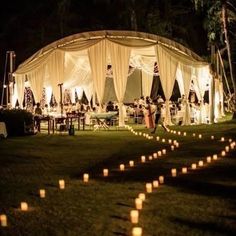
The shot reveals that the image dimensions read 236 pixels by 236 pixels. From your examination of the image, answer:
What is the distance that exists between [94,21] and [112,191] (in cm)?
2635

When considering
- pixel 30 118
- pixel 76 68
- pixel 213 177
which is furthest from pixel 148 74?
pixel 213 177

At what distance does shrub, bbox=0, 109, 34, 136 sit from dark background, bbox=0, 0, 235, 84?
13776 millimetres

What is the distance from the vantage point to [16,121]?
17281mm

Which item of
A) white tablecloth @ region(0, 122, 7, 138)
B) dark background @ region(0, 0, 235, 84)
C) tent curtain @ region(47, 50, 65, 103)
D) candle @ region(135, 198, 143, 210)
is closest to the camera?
candle @ region(135, 198, 143, 210)

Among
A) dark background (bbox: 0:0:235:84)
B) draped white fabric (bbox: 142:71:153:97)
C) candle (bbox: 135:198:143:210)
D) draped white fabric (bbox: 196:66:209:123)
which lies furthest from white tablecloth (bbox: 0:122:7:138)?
dark background (bbox: 0:0:235:84)

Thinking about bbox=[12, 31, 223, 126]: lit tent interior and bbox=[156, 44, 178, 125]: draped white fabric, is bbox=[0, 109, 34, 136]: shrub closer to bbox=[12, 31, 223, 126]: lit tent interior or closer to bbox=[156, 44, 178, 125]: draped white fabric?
bbox=[12, 31, 223, 126]: lit tent interior

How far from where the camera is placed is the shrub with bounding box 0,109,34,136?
56.3ft

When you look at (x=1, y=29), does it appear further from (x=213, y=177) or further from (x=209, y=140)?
(x=213, y=177)

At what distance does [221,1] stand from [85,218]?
58.9 ft

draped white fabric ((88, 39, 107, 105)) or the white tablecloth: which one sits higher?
draped white fabric ((88, 39, 107, 105))

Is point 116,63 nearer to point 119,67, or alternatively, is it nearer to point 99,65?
point 119,67

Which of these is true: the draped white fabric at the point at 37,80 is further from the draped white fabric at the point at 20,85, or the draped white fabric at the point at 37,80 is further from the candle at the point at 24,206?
the candle at the point at 24,206

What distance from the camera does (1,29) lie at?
36.9 meters

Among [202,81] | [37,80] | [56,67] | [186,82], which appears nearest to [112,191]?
[56,67]
